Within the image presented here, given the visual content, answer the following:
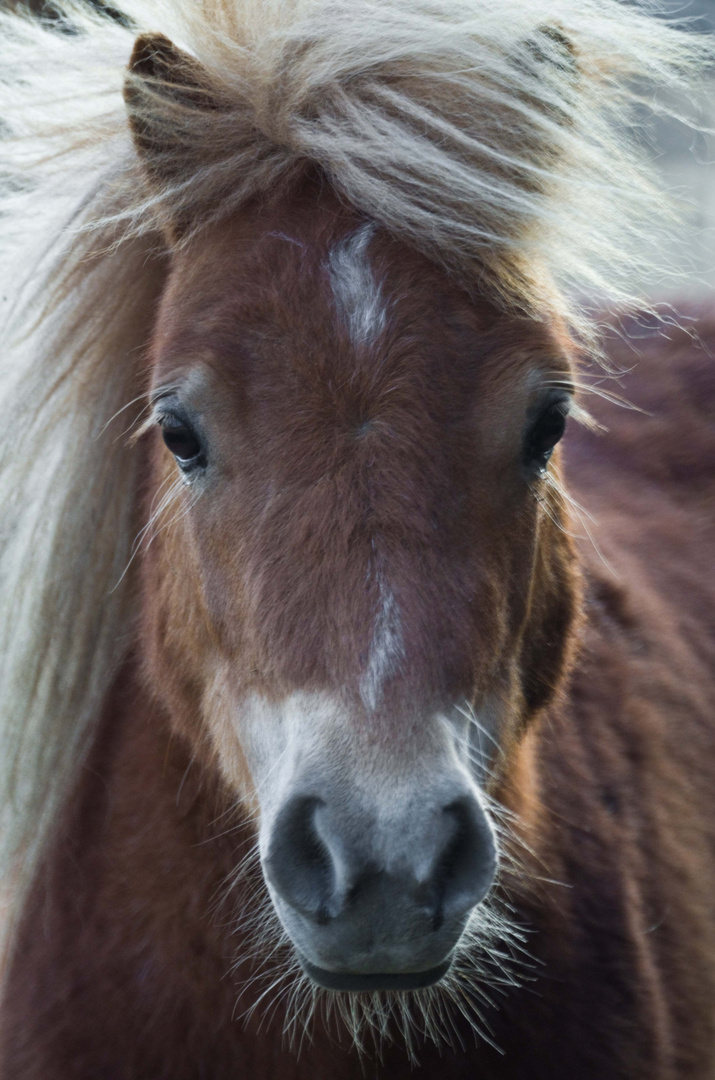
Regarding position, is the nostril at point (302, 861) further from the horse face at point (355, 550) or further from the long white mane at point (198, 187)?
the long white mane at point (198, 187)

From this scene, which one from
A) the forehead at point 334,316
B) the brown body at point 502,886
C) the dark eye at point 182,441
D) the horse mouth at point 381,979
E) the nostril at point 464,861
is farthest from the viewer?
the brown body at point 502,886

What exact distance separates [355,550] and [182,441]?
0.42 meters

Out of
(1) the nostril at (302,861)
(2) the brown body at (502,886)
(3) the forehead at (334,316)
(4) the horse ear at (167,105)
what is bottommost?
(2) the brown body at (502,886)

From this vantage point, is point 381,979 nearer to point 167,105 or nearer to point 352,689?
point 352,689

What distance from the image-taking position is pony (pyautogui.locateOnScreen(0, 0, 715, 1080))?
1352 millimetres

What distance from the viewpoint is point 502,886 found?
189 cm

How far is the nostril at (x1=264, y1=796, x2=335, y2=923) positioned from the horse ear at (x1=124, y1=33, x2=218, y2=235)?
1106 mm

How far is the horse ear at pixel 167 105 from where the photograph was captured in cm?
167

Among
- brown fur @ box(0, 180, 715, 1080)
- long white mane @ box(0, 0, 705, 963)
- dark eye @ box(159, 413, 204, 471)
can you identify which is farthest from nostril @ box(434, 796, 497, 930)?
long white mane @ box(0, 0, 705, 963)

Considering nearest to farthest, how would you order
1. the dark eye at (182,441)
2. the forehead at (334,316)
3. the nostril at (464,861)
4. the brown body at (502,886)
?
1. the nostril at (464,861)
2. the forehead at (334,316)
3. the dark eye at (182,441)
4. the brown body at (502,886)

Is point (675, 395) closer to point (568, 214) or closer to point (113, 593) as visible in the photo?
point (568, 214)

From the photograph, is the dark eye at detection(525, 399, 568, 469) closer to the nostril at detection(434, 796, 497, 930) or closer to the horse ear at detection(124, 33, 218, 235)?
the nostril at detection(434, 796, 497, 930)

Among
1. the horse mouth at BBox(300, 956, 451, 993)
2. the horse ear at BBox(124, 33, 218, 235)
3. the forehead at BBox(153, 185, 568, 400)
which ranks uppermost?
the horse ear at BBox(124, 33, 218, 235)

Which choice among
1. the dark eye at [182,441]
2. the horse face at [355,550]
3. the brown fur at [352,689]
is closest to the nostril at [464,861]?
the horse face at [355,550]
